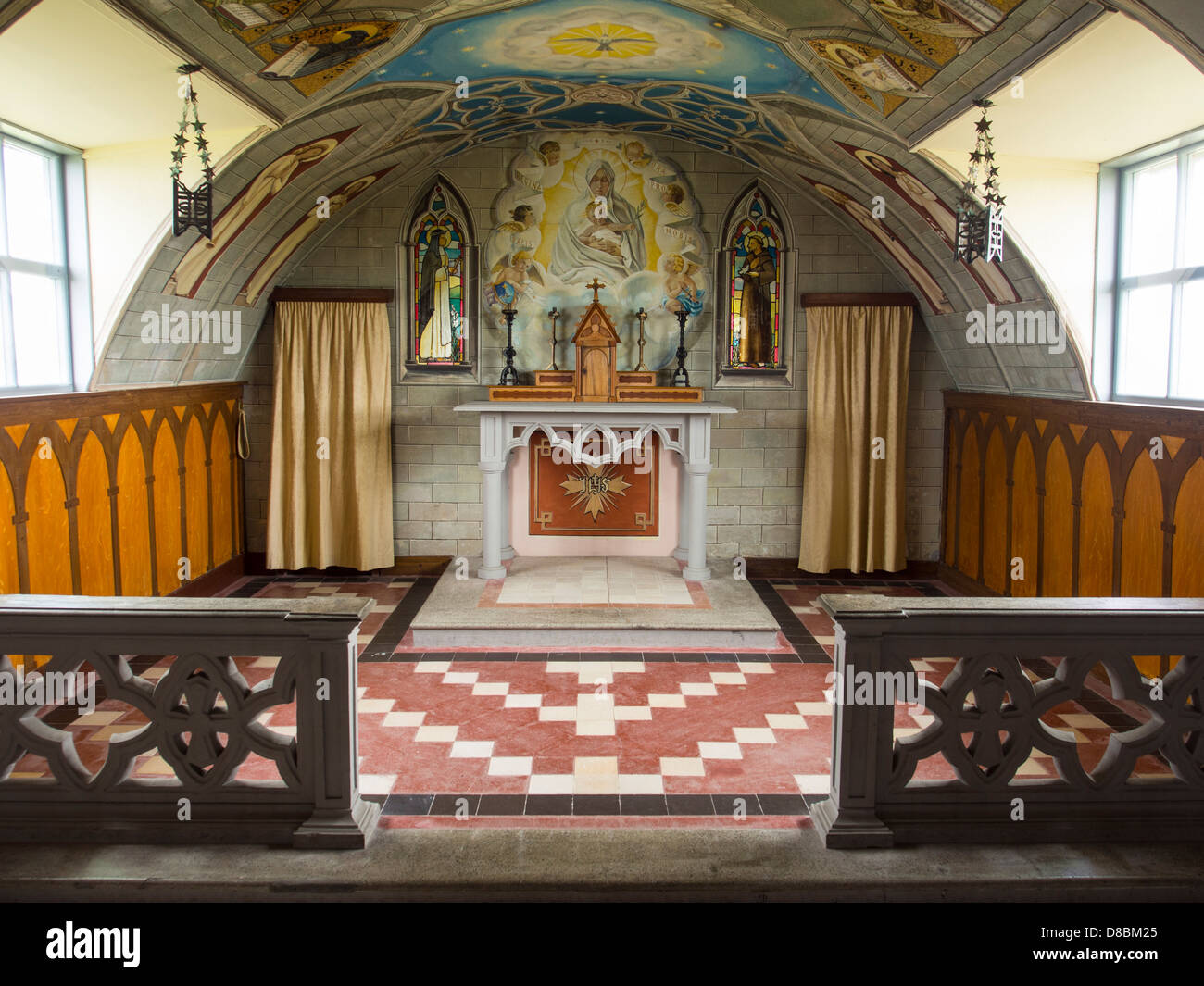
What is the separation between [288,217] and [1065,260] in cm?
626

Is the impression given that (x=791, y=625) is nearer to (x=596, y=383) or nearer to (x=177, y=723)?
(x=596, y=383)

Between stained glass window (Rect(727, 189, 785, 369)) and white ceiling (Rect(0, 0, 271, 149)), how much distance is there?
498 cm

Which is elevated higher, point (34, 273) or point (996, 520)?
point (34, 273)

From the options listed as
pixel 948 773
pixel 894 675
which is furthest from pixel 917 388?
pixel 894 675

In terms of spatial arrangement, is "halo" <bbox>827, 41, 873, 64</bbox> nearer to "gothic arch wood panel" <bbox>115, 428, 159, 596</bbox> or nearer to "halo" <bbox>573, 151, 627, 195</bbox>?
"halo" <bbox>573, 151, 627, 195</bbox>

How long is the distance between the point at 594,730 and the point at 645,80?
481 centimetres

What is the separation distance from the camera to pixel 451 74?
6.93m

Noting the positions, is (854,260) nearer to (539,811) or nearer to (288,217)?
(288,217)

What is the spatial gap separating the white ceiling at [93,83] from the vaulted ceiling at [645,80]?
214mm

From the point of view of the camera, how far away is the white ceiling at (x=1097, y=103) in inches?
193

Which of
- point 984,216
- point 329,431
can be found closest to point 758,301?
point 984,216

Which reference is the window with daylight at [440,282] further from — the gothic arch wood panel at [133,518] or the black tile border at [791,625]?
the black tile border at [791,625]

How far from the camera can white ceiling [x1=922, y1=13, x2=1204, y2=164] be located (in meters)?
4.91

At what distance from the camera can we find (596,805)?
5.00 m
